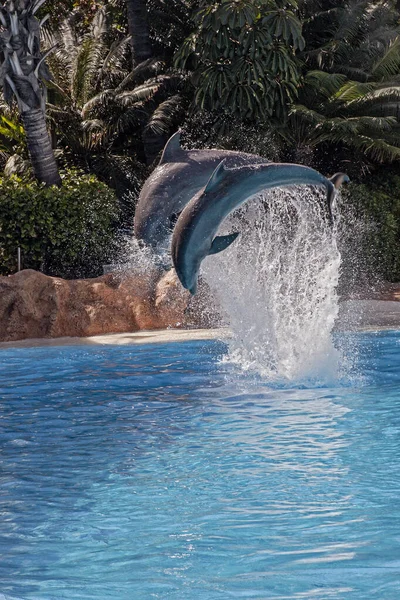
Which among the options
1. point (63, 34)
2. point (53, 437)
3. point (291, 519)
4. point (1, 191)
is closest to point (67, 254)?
point (1, 191)

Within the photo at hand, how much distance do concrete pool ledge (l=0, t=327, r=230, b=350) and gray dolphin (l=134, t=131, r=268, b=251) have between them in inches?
170

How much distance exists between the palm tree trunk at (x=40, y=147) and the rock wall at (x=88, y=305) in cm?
374

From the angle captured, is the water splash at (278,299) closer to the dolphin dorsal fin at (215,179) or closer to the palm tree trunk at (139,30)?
the dolphin dorsal fin at (215,179)

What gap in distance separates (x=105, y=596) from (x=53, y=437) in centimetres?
312

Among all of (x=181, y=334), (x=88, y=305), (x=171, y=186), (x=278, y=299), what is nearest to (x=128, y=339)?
(x=181, y=334)

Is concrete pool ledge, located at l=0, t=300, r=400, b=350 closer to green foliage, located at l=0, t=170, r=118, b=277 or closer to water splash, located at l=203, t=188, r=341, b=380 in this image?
water splash, located at l=203, t=188, r=341, b=380

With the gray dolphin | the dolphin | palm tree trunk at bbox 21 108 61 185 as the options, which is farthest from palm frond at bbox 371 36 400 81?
the dolphin

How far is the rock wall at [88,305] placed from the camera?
1248 centimetres

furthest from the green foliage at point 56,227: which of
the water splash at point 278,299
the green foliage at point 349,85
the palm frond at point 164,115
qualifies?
the green foliage at point 349,85

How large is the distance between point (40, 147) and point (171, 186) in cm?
913

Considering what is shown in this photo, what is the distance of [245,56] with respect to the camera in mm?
16797

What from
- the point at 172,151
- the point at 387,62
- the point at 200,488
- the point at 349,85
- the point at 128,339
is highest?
the point at 387,62

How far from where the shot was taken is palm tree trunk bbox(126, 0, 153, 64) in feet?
59.6

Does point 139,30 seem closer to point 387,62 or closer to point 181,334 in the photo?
point 387,62
